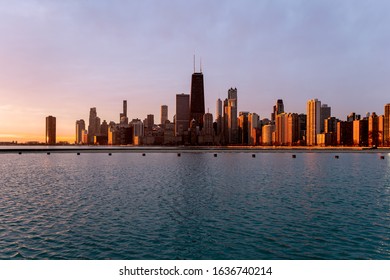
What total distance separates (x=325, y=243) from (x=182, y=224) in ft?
44.4

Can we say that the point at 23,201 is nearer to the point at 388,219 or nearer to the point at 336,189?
the point at 388,219

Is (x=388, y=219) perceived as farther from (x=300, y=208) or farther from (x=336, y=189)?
(x=336, y=189)

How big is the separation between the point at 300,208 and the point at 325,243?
14.6 m

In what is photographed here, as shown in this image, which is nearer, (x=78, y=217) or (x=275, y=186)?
(x=78, y=217)

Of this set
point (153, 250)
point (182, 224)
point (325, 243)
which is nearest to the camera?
point (153, 250)

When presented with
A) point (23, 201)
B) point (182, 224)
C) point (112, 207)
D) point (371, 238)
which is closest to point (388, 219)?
point (371, 238)

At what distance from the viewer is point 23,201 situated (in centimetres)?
4497

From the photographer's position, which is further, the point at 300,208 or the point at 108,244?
the point at 300,208

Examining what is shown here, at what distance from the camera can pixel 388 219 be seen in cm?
3459
